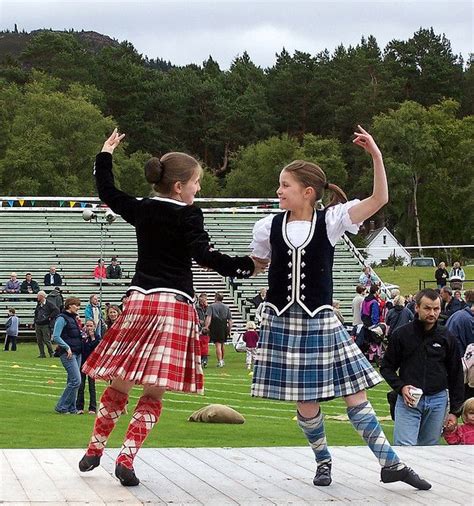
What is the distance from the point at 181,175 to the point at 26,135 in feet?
219

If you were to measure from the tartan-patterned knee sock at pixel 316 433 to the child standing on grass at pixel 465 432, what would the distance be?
8.61ft

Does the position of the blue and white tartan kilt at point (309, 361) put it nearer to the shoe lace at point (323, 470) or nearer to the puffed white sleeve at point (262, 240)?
the puffed white sleeve at point (262, 240)

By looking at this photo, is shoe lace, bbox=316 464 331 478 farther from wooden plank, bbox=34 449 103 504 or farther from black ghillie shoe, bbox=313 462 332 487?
wooden plank, bbox=34 449 103 504

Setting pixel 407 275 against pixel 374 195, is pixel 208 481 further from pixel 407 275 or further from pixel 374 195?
pixel 407 275

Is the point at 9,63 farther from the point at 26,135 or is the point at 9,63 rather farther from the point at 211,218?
the point at 211,218

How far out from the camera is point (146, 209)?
614 centimetres

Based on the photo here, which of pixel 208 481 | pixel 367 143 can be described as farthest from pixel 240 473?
pixel 367 143

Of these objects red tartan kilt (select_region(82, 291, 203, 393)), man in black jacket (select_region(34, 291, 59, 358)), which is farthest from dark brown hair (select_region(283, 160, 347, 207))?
man in black jacket (select_region(34, 291, 59, 358))

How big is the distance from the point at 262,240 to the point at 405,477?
134cm

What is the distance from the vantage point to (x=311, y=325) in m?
6.08

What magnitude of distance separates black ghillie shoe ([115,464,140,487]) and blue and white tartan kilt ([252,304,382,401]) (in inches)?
28.1

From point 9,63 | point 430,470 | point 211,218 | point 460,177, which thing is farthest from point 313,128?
point 430,470

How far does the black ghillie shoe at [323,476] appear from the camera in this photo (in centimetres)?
621

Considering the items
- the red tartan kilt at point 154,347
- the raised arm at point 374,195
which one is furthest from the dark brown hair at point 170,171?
the raised arm at point 374,195
